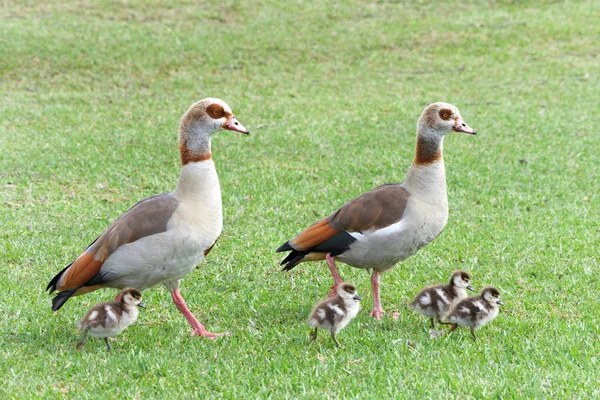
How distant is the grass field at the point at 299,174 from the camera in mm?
5766

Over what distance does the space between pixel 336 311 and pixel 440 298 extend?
37.4 inches

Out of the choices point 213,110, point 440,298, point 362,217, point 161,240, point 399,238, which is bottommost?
point 440,298

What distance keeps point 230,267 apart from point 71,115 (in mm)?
8447

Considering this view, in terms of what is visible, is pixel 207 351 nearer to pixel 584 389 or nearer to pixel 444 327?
pixel 444 327

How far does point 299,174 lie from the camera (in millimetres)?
11977

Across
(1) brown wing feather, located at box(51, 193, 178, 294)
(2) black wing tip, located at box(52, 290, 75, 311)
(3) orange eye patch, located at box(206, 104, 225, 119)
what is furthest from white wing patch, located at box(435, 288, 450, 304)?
(2) black wing tip, located at box(52, 290, 75, 311)

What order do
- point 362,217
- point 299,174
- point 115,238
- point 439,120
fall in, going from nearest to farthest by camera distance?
point 115,238 → point 362,217 → point 439,120 → point 299,174

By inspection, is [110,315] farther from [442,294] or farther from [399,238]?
[442,294]

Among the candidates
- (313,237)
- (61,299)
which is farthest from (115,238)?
(313,237)

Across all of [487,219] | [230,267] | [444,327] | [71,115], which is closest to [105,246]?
[230,267]

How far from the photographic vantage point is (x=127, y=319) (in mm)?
5980

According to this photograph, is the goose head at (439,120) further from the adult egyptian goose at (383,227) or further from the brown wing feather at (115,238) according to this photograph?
the brown wing feather at (115,238)

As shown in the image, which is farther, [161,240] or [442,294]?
[442,294]

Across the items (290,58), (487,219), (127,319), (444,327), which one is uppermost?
(127,319)
